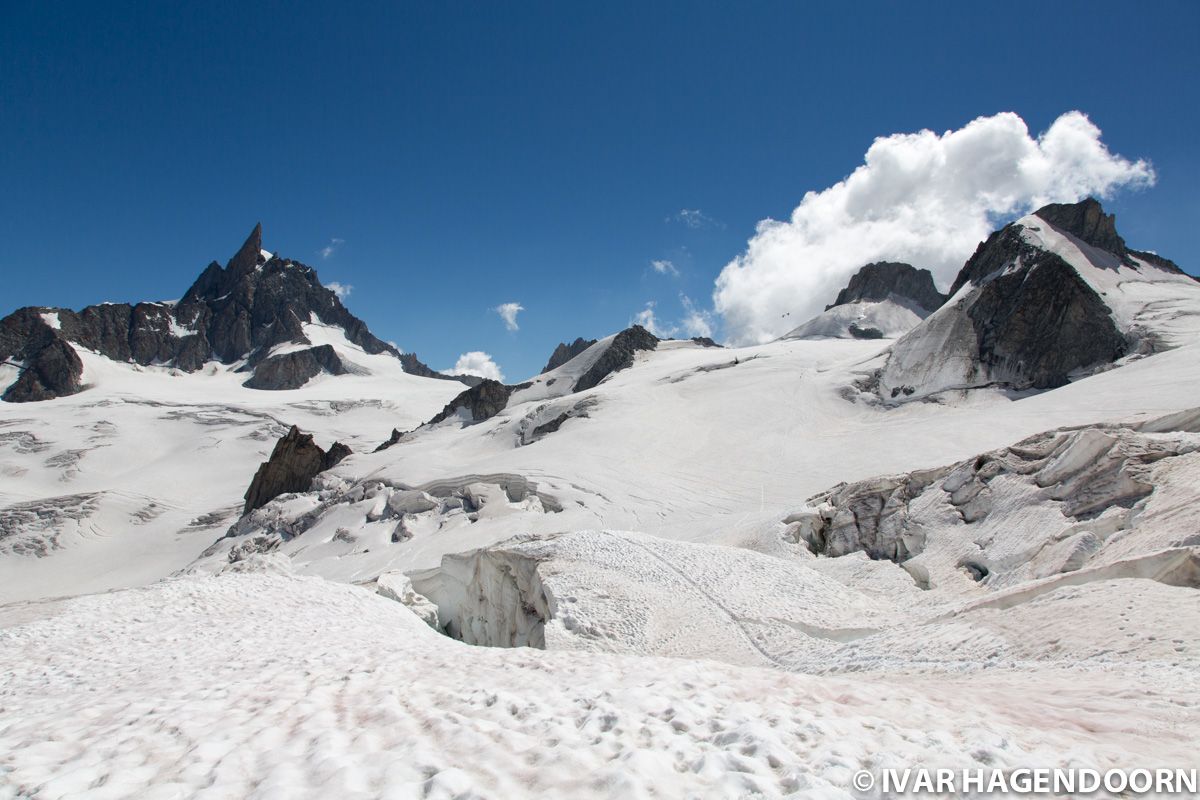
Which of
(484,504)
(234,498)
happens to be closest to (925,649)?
(484,504)

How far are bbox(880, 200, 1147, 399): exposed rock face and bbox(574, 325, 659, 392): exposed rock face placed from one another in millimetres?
27188

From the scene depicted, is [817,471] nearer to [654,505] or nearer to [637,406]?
[654,505]

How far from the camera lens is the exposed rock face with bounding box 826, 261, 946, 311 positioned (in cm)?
8194

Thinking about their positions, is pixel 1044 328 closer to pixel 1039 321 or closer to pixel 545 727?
pixel 1039 321

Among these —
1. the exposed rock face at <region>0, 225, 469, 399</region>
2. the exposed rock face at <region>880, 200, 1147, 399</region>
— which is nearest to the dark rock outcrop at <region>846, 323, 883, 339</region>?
the exposed rock face at <region>880, 200, 1147, 399</region>

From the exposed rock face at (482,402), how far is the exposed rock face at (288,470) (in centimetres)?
1405

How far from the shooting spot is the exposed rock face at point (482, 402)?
57938 mm

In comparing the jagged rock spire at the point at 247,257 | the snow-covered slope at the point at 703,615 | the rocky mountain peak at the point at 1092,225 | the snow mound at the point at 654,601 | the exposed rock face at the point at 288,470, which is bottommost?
the snow mound at the point at 654,601

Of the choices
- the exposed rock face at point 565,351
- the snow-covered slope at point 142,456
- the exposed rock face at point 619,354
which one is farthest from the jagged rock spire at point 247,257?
the exposed rock face at point 619,354

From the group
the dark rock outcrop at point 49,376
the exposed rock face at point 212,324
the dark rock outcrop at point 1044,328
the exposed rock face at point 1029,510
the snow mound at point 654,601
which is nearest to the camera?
the exposed rock face at point 1029,510

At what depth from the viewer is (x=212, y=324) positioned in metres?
122

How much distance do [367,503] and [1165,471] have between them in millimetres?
31329

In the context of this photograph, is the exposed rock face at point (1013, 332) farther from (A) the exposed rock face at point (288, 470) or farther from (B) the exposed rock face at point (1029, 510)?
(A) the exposed rock face at point (288, 470)

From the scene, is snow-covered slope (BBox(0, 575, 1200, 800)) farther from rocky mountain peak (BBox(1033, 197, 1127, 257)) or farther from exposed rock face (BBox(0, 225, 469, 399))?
exposed rock face (BBox(0, 225, 469, 399))
